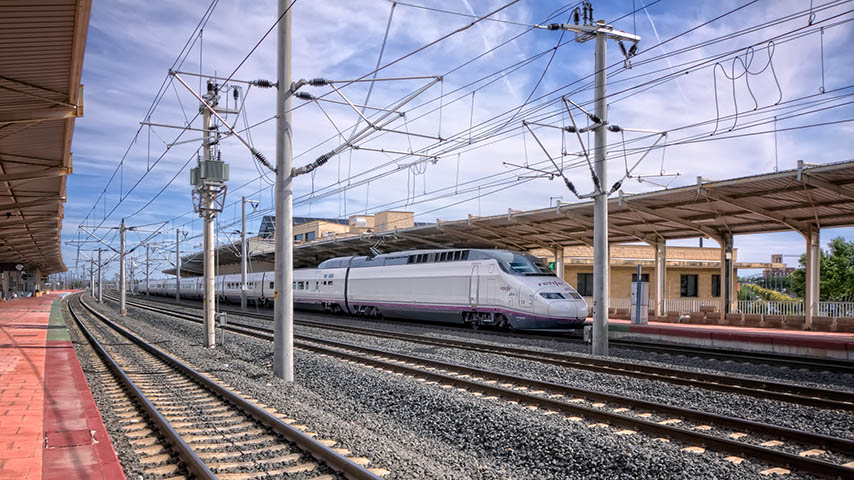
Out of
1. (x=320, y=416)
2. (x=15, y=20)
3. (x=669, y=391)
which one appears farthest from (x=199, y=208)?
(x=669, y=391)

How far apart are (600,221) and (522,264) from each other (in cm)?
606

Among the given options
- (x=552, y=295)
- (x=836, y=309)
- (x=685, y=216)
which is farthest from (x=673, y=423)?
(x=836, y=309)

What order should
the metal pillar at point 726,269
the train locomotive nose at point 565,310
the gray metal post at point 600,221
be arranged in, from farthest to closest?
the metal pillar at point 726,269 < the train locomotive nose at point 565,310 < the gray metal post at point 600,221

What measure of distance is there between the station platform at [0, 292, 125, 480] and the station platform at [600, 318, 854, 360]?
15.9 m

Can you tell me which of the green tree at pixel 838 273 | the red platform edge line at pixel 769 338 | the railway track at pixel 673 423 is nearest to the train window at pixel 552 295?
the red platform edge line at pixel 769 338

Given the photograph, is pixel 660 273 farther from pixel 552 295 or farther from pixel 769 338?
pixel 769 338

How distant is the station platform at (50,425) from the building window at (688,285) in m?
35.3

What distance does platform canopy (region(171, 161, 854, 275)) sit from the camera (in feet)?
55.7

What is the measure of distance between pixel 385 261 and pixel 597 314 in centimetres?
1449

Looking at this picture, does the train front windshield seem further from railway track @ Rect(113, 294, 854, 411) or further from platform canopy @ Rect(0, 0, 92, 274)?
platform canopy @ Rect(0, 0, 92, 274)

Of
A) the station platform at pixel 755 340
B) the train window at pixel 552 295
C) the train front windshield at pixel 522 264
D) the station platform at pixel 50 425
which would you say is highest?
the train front windshield at pixel 522 264

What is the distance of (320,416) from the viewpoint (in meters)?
8.10

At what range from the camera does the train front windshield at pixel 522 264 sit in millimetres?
20245

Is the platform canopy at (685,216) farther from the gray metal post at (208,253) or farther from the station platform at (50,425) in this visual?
the station platform at (50,425)
